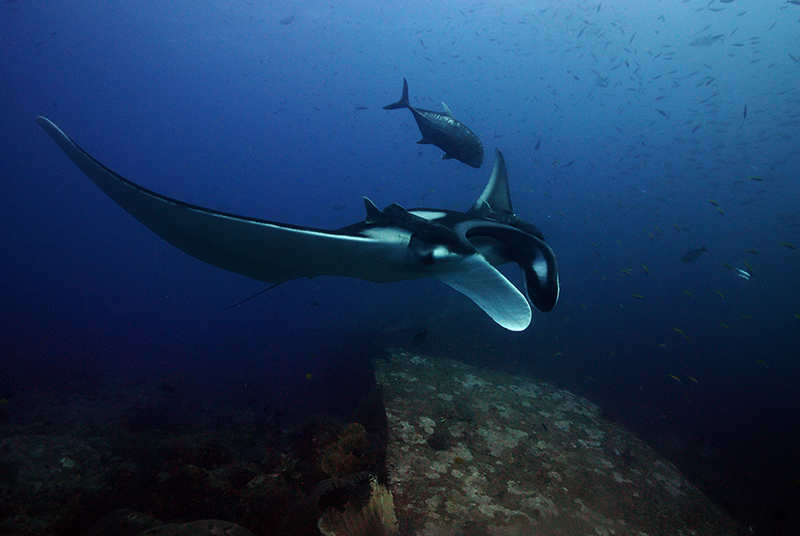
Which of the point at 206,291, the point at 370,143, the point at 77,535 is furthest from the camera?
the point at 370,143

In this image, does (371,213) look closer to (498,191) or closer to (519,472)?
(498,191)

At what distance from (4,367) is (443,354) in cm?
1966

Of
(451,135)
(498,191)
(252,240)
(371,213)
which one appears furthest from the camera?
(451,135)

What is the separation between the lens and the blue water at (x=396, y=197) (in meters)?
11.3

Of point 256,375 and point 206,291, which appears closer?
point 256,375

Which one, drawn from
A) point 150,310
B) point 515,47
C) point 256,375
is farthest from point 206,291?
point 515,47

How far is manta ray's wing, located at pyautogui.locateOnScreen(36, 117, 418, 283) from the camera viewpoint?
1.91 meters

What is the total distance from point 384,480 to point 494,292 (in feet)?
7.29

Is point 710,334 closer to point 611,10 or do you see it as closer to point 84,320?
point 611,10

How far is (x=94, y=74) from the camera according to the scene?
38.7m

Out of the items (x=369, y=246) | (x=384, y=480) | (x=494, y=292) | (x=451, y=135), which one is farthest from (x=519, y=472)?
(x=451, y=135)

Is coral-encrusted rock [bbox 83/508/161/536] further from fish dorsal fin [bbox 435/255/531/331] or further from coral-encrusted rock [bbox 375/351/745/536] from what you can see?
A: fish dorsal fin [bbox 435/255/531/331]

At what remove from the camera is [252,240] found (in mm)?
2027

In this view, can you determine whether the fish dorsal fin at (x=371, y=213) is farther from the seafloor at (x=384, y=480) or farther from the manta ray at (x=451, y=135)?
the manta ray at (x=451, y=135)
